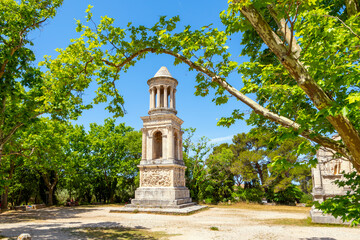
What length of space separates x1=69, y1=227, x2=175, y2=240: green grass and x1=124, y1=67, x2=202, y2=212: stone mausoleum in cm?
753

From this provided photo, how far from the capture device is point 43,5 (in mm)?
10789

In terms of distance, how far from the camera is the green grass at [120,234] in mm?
9359

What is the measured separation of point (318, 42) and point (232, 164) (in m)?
26.3

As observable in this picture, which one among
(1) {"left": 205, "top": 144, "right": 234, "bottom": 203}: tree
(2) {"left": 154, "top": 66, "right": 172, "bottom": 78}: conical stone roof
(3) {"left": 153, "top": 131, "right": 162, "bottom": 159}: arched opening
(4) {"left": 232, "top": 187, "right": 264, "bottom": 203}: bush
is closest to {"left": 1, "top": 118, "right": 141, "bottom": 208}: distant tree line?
(3) {"left": 153, "top": 131, "right": 162, "bottom": 159}: arched opening

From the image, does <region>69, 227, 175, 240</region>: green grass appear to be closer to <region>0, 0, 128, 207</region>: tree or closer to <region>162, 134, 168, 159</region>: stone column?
<region>0, 0, 128, 207</region>: tree

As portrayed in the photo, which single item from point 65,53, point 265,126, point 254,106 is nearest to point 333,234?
point 265,126

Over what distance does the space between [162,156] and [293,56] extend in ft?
60.4

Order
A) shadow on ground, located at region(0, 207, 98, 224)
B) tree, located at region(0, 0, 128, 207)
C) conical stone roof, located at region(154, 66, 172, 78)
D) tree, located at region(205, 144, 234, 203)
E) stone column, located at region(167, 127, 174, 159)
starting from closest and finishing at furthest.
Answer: tree, located at region(0, 0, 128, 207) → shadow on ground, located at region(0, 207, 98, 224) → stone column, located at region(167, 127, 174, 159) → conical stone roof, located at region(154, 66, 172, 78) → tree, located at region(205, 144, 234, 203)

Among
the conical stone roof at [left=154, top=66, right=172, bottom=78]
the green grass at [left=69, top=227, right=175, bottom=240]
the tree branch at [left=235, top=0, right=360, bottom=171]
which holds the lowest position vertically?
the green grass at [left=69, top=227, right=175, bottom=240]

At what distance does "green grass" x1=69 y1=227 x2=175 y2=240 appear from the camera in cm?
936

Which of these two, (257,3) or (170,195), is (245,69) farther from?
(170,195)

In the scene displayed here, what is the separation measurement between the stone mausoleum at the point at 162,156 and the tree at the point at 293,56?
14084mm

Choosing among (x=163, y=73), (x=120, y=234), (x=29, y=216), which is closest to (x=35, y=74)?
(x=120, y=234)

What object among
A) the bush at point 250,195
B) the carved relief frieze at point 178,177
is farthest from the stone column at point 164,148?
the bush at point 250,195
